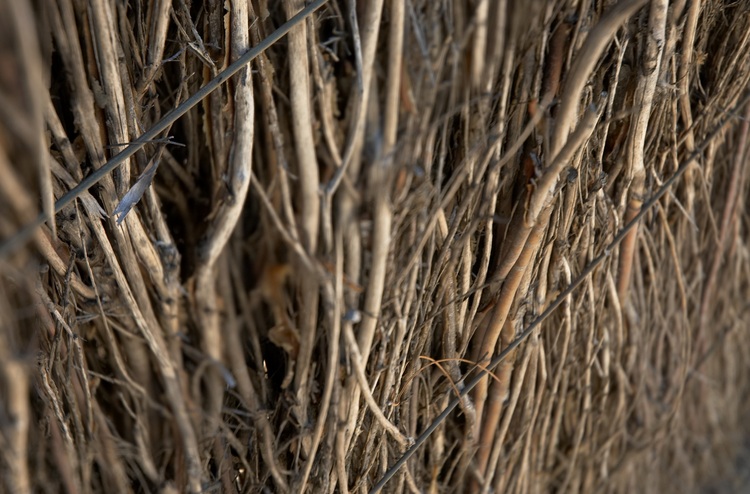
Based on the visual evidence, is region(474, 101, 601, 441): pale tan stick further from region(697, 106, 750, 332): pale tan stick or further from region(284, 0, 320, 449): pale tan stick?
region(697, 106, 750, 332): pale tan stick

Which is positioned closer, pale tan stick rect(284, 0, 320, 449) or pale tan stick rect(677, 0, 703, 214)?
pale tan stick rect(284, 0, 320, 449)

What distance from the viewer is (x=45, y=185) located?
0.50 meters

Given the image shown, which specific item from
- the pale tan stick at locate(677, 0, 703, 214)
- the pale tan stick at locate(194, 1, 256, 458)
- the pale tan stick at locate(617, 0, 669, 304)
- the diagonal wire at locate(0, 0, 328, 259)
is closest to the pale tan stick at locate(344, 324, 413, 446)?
the pale tan stick at locate(194, 1, 256, 458)

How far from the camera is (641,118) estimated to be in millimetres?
718

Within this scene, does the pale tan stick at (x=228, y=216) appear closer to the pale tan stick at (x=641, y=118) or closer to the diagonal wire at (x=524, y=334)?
the diagonal wire at (x=524, y=334)

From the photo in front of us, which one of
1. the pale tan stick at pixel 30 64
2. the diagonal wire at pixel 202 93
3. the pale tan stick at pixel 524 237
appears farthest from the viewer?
the pale tan stick at pixel 524 237

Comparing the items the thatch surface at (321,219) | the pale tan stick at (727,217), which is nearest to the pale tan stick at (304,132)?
the thatch surface at (321,219)

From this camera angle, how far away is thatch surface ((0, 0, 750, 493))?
55 centimetres

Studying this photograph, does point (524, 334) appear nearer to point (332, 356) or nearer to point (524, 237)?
point (524, 237)

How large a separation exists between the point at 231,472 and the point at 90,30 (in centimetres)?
53

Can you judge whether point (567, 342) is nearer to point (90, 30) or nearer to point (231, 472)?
point (231, 472)

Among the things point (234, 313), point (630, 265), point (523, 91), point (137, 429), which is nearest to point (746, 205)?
point (630, 265)

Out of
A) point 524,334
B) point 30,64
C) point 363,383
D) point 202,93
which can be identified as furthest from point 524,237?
point 30,64

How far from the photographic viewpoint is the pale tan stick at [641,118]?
2.15ft
